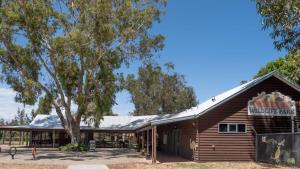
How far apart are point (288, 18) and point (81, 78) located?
21.7 meters

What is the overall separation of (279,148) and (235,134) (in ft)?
11.5

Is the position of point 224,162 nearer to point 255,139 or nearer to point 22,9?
point 255,139

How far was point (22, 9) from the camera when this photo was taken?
3169 cm

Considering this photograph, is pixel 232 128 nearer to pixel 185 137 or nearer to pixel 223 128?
pixel 223 128

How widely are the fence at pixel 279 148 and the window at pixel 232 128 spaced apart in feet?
3.20

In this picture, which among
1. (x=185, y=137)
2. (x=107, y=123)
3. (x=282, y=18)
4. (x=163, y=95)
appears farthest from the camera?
(x=163, y=95)

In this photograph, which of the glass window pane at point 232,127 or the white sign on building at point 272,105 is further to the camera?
the glass window pane at point 232,127

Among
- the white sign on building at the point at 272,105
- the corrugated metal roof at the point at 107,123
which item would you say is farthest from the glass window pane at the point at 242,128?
the corrugated metal roof at the point at 107,123

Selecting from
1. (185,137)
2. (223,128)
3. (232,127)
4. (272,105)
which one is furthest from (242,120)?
(185,137)

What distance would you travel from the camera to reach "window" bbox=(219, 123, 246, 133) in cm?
2408

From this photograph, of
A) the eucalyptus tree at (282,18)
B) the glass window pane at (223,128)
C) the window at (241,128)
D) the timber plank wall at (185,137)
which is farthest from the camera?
the timber plank wall at (185,137)

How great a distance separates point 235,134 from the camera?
2411cm

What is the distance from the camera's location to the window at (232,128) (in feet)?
79.0

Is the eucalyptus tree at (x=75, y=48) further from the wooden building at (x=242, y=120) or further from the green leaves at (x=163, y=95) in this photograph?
the green leaves at (x=163, y=95)
